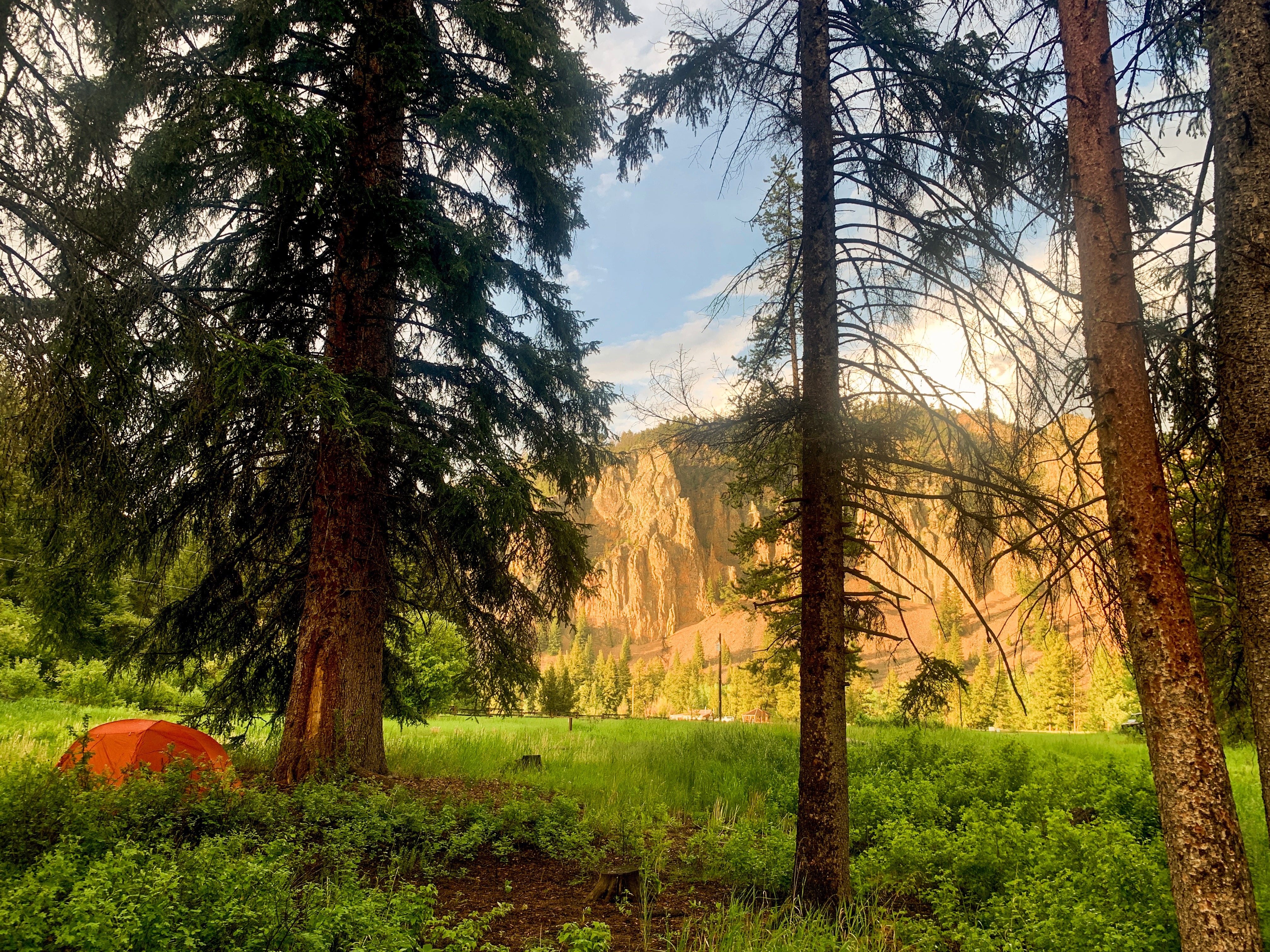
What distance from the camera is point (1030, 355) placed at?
16.4 feet

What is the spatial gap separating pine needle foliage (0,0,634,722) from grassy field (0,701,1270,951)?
215 cm

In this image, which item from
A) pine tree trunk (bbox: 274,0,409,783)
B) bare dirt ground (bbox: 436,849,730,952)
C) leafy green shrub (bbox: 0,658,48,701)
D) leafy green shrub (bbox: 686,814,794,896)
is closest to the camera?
bare dirt ground (bbox: 436,849,730,952)

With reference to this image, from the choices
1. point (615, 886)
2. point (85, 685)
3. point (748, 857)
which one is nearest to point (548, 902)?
point (615, 886)

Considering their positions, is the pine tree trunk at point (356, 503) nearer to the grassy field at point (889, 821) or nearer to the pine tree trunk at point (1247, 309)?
the grassy field at point (889, 821)

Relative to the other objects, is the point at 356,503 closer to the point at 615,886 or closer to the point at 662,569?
the point at 615,886

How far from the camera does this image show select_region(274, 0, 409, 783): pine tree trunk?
665cm

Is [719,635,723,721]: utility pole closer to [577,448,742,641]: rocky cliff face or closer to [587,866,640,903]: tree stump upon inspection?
[587,866,640,903]: tree stump

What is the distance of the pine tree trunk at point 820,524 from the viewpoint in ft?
15.8

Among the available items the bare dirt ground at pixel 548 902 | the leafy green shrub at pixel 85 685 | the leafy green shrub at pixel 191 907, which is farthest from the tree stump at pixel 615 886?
the leafy green shrub at pixel 85 685

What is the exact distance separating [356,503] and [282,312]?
96.2 inches

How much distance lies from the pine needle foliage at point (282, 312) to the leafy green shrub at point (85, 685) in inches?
465

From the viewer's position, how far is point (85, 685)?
56.7ft

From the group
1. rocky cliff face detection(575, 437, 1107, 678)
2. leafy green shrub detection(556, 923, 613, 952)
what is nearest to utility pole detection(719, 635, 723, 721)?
leafy green shrub detection(556, 923, 613, 952)

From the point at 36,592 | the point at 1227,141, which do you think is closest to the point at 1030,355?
the point at 1227,141
